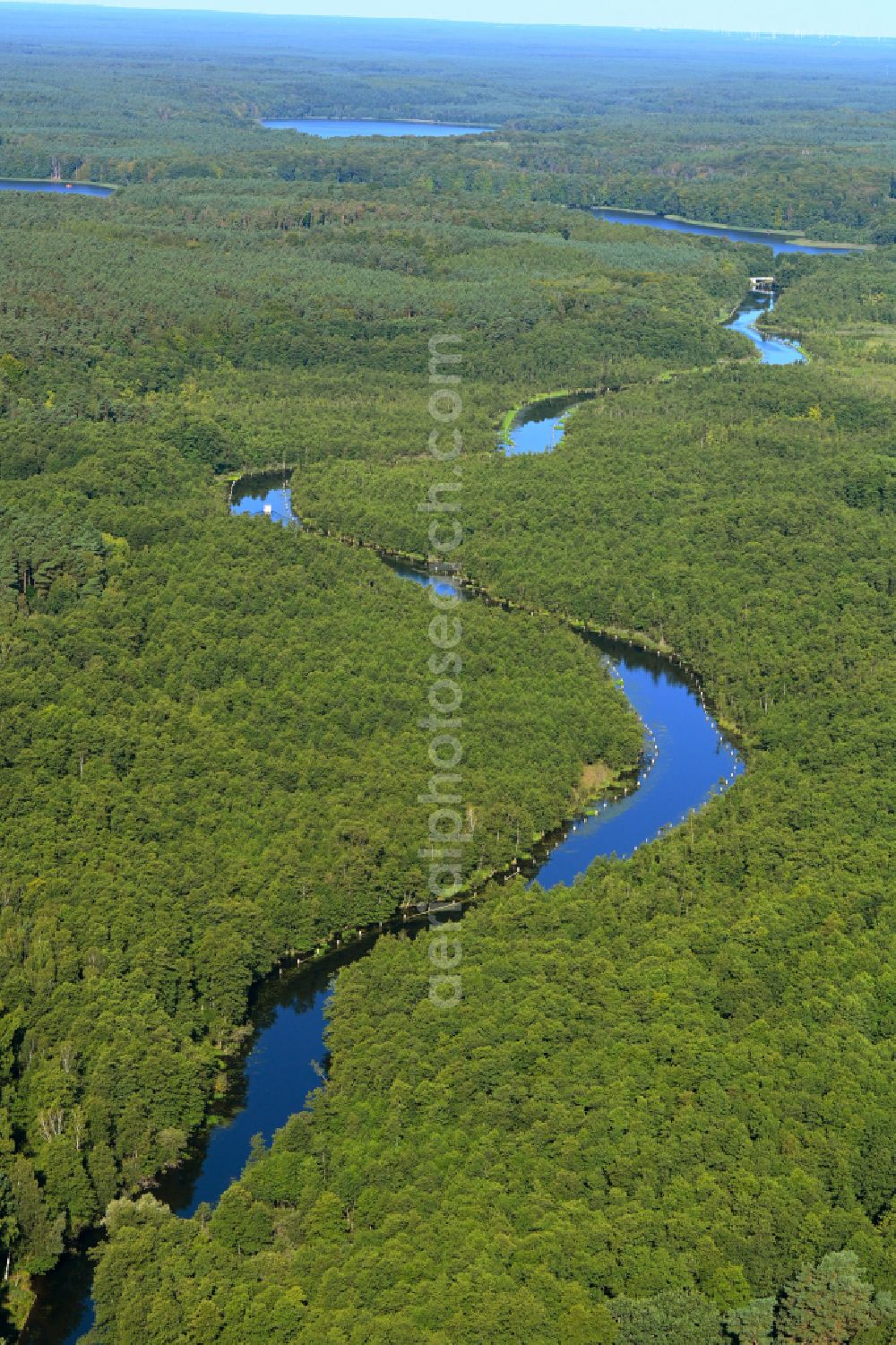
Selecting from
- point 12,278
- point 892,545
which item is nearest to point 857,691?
point 892,545

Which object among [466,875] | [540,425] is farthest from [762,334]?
[466,875]

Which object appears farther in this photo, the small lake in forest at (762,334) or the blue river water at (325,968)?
the small lake in forest at (762,334)

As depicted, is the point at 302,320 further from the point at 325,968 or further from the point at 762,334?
the point at 325,968

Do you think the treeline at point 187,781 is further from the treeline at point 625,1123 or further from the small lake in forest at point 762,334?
the small lake in forest at point 762,334

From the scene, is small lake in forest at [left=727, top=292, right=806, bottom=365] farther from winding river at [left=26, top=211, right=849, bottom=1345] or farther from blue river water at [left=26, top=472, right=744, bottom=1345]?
blue river water at [left=26, top=472, right=744, bottom=1345]

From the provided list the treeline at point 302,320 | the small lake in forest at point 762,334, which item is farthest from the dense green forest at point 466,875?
the small lake in forest at point 762,334

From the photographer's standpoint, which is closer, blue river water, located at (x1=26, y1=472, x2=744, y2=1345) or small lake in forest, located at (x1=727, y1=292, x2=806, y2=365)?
blue river water, located at (x1=26, y1=472, x2=744, y2=1345)

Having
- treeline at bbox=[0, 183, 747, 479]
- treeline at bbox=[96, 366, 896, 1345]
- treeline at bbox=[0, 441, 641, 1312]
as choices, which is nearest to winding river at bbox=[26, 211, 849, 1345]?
treeline at bbox=[0, 441, 641, 1312]
